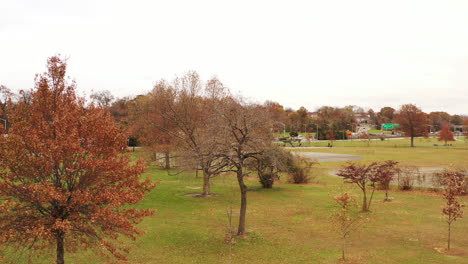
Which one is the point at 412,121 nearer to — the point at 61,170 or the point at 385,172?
the point at 385,172

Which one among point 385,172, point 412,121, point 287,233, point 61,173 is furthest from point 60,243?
point 412,121

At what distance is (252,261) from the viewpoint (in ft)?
46.1

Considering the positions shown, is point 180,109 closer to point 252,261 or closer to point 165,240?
point 165,240

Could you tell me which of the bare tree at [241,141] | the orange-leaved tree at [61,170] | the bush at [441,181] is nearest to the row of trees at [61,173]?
the orange-leaved tree at [61,170]

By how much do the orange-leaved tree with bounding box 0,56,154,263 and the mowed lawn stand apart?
3.46 metres

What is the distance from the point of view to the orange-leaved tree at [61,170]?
961 cm

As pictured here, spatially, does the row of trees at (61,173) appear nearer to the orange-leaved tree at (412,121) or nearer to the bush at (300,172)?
the bush at (300,172)

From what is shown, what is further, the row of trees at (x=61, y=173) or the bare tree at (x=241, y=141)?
the bare tree at (x=241, y=141)

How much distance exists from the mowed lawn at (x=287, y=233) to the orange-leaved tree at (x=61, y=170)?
346cm

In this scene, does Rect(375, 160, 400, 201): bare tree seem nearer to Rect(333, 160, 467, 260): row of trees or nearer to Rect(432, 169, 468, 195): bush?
Rect(333, 160, 467, 260): row of trees

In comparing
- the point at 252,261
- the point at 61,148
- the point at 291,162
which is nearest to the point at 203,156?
the point at 252,261

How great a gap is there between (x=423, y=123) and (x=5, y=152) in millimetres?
100891

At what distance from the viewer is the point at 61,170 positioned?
1042 cm

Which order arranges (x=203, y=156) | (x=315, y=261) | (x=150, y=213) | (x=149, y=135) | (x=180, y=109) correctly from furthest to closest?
(x=149, y=135)
(x=180, y=109)
(x=203, y=156)
(x=315, y=261)
(x=150, y=213)
